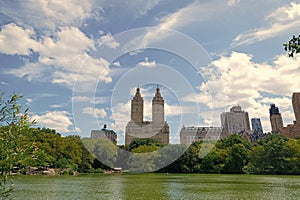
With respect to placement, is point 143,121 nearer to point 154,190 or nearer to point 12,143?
point 154,190

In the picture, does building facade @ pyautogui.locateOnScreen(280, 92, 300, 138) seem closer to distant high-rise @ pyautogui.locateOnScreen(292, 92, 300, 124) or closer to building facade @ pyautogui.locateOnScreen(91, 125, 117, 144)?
distant high-rise @ pyautogui.locateOnScreen(292, 92, 300, 124)

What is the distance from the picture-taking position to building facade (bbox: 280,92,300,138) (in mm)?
91062

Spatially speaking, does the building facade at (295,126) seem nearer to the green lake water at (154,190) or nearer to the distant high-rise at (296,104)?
the distant high-rise at (296,104)

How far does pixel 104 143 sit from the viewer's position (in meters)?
54.6

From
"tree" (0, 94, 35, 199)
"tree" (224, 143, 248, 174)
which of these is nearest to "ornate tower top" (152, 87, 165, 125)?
"tree" (224, 143, 248, 174)

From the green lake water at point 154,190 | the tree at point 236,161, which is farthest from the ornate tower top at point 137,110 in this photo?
the green lake water at point 154,190

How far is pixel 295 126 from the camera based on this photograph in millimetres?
93562

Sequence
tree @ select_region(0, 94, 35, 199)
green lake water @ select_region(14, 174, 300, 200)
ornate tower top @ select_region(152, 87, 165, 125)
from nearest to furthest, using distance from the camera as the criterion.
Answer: tree @ select_region(0, 94, 35, 199) < green lake water @ select_region(14, 174, 300, 200) < ornate tower top @ select_region(152, 87, 165, 125)

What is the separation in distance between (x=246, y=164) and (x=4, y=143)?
51.8 metres

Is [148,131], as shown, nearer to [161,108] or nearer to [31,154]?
[161,108]

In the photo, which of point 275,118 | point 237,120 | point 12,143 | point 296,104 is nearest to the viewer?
point 12,143

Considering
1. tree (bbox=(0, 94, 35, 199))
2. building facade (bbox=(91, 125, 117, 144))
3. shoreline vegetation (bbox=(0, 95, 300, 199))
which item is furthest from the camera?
building facade (bbox=(91, 125, 117, 144))

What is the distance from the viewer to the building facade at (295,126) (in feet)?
299

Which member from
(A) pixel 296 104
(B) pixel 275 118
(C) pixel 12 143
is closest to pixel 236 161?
(C) pixel 12 143
